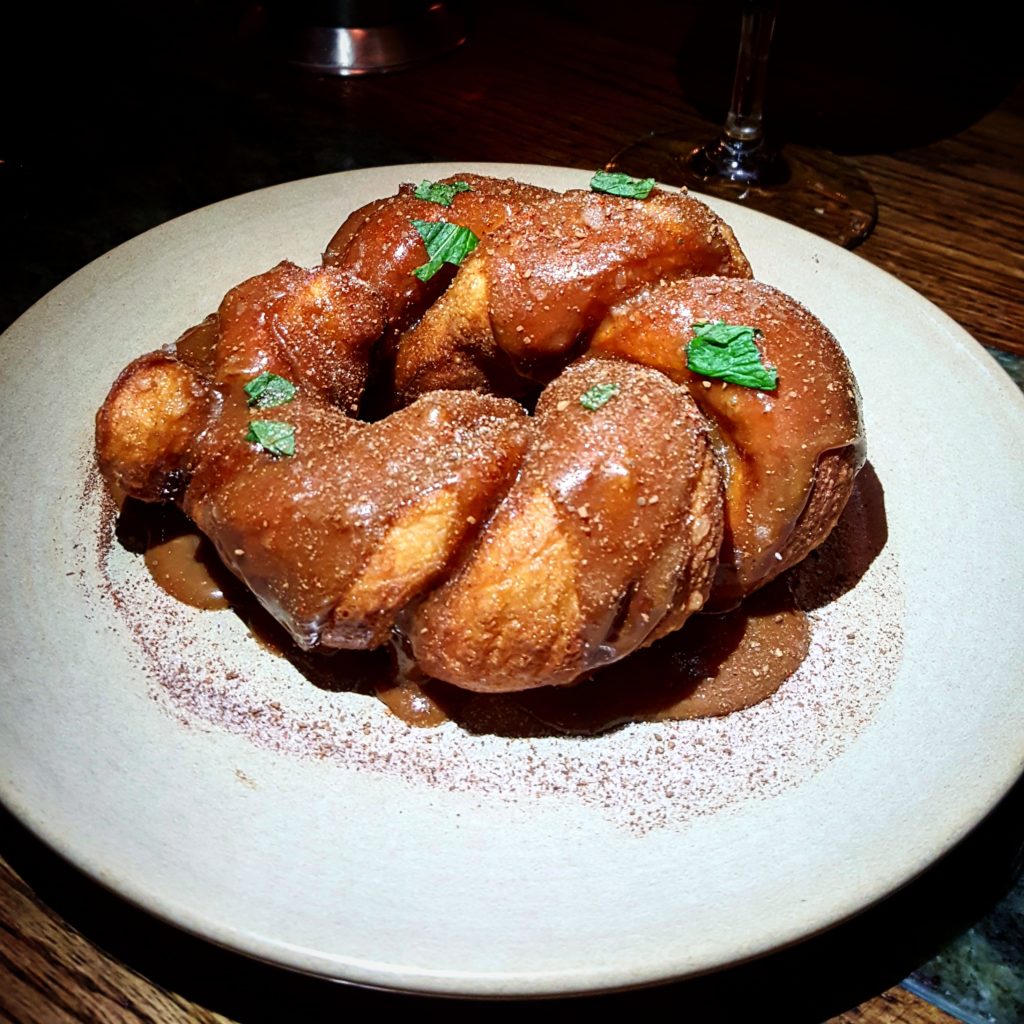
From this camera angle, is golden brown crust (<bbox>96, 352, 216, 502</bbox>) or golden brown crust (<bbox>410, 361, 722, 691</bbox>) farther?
golden brown crust (<bbox>96, 352, 216, 502</bbox>)

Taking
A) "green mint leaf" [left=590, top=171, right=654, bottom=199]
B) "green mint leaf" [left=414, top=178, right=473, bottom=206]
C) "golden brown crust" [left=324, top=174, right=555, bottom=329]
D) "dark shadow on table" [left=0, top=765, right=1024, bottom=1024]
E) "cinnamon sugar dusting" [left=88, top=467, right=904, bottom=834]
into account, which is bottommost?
"dark shadow on table" [left=0, top=765, right=1024, bottom=1024]

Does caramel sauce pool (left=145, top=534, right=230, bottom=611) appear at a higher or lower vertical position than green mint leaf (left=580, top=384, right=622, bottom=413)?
lower

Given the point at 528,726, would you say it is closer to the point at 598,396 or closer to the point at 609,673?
the point at 609,673

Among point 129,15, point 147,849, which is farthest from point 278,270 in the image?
point 129,15

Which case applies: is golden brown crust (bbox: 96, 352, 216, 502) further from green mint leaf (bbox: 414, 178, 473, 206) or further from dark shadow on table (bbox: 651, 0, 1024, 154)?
dark shadow on table (bbox: 651, 0, 1024, 154)

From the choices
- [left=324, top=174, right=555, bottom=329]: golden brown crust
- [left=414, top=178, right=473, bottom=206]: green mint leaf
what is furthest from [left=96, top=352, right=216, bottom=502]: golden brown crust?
[left=414, top=178, right=473, bottom=206]: green mint leaf

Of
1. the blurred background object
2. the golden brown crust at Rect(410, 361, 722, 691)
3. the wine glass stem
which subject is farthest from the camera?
the blurred background object

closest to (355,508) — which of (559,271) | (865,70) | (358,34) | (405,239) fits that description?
(559,271)

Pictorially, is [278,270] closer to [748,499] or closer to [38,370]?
[38,370]
